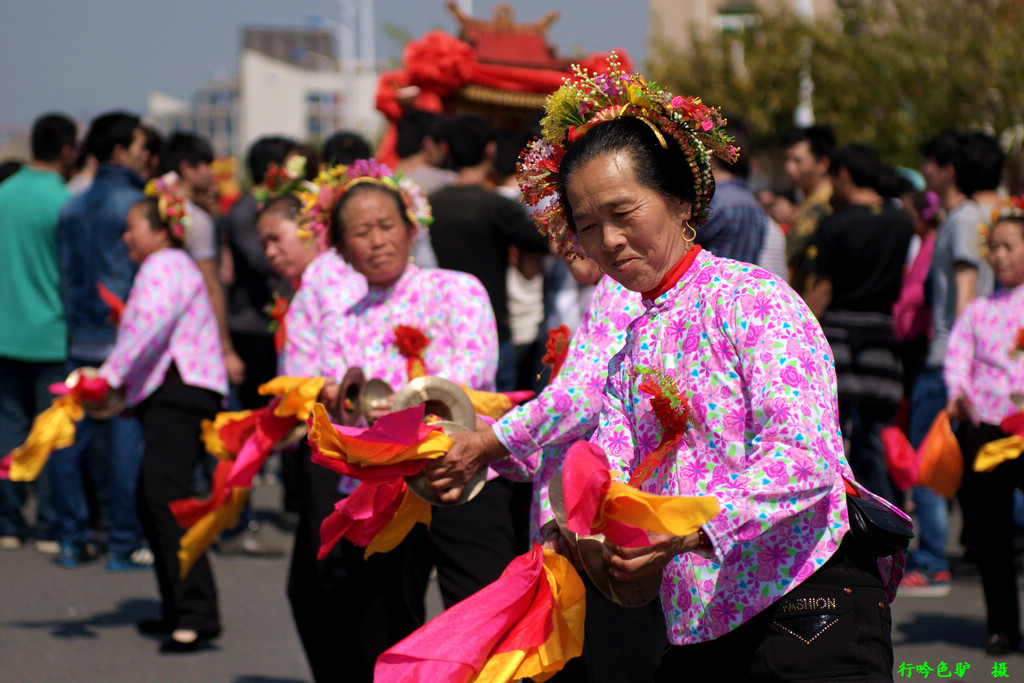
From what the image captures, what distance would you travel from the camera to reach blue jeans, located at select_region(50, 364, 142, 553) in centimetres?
734

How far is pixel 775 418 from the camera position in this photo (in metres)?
2.26

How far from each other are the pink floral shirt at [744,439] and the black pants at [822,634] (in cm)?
4

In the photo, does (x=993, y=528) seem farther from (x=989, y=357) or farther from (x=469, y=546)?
(x=469, y=546)

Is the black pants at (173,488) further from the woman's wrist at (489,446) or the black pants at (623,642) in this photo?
the black pants at (623,642)

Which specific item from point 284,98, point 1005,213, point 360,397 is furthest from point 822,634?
point 284,98

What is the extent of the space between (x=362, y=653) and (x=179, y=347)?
232 cm

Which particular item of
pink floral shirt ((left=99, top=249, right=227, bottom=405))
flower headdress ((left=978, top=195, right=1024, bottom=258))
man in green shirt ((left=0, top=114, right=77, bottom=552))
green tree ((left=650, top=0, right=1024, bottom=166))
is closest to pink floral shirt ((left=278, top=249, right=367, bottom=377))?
pink floral shirt ((left=99, top=249, right=227, bottom=405))

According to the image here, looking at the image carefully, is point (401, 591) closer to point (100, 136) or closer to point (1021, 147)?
point (100, 136)

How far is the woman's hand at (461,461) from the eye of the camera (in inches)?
127

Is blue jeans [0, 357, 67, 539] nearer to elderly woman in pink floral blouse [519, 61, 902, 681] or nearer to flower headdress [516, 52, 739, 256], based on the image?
flower headdress [516, 52, 739, 256]

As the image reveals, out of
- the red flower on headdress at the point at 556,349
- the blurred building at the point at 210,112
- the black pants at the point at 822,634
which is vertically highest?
the red flower on headdress at the point at 556,349

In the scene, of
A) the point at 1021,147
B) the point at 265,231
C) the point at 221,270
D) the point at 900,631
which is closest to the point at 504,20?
the point at 221,270

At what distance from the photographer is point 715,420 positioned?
2.41 meters

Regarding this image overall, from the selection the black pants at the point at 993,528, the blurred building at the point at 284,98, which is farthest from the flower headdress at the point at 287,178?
the blurred building at the point at 284,98
